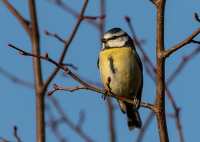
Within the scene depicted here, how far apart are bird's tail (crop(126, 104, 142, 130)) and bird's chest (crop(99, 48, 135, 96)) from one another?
0.24 meters

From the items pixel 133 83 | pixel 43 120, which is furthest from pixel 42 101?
pixel 133 83

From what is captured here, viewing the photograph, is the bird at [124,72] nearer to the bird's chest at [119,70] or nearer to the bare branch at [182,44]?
the bird's chest at [119,70]

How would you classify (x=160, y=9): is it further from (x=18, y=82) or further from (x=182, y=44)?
(x=18, y=82)

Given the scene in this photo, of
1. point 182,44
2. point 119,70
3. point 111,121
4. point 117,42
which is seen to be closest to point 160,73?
point 182,44

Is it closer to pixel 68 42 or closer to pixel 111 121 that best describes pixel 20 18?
pixel 68 42

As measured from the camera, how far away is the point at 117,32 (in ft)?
17.2

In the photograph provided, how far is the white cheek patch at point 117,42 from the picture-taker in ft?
16.3

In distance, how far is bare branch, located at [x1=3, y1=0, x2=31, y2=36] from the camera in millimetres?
2584

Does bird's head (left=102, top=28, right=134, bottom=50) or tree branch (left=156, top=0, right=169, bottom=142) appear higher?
bird's head (left=102, top=28, right=134, bottom=50)

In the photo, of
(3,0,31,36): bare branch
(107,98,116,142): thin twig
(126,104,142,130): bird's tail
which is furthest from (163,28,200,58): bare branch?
(126,104,142,130): bird's tail

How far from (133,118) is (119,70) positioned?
1.84ft

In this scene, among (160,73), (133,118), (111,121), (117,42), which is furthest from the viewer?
(117,42)

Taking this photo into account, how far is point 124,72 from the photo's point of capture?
4.60m

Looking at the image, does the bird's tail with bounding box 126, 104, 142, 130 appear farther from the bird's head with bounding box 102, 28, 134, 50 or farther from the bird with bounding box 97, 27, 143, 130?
the bird's head with bounding box 102, 28, 134, 50
